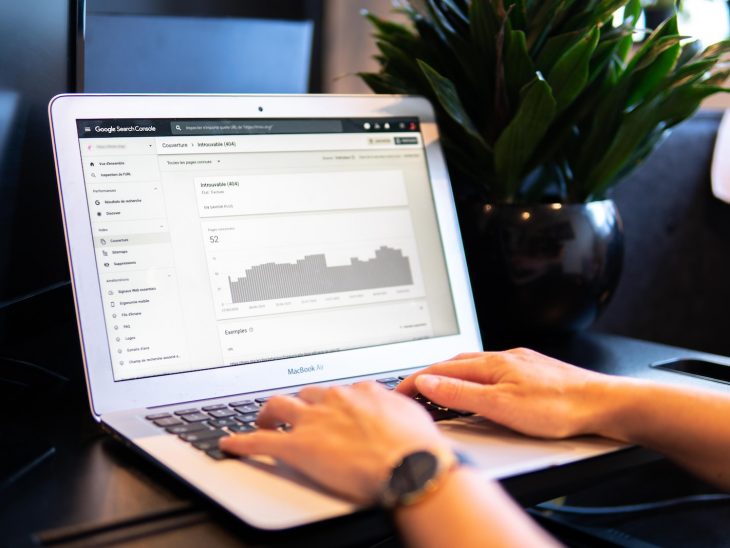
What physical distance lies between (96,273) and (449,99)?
471 mm

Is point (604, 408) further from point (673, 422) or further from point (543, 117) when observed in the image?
point (543, 117)

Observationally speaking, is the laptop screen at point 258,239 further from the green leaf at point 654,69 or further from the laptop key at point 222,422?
the green leaf at point 654,69

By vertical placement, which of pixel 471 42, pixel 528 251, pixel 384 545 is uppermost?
pixel 471 42

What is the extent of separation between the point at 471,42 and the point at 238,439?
2.11 feet

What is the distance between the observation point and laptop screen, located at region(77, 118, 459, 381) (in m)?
0.81

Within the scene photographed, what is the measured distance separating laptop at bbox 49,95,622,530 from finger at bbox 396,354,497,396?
0.04 metres

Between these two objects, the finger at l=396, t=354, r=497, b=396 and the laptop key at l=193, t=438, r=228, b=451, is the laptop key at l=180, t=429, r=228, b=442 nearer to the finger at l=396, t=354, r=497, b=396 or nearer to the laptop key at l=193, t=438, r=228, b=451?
the laptop key at l=193, t=438, r=228, b=451

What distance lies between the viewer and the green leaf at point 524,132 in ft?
3.28

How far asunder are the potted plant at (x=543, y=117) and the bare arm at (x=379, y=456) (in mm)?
495

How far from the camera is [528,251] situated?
1098mm

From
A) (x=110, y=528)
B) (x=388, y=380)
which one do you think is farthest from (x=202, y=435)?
(x=388, y=380)

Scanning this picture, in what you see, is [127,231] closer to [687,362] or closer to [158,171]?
[158,171]

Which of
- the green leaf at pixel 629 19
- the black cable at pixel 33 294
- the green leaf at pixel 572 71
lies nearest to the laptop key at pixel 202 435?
the black cable at pixel 33 294

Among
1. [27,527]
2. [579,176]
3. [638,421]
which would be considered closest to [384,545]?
[638,421]
